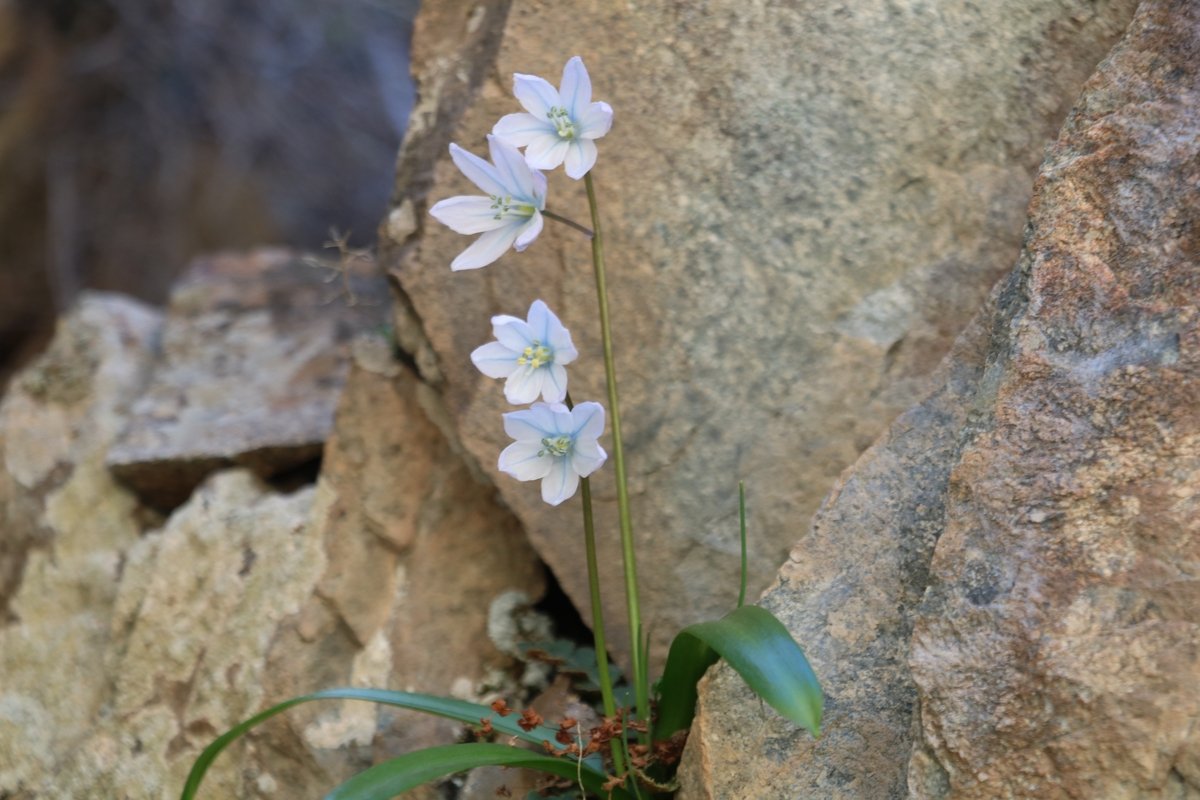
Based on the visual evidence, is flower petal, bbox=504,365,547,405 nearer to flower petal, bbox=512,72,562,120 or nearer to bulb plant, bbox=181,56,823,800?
bulb plant, bbox=181,56,823,800

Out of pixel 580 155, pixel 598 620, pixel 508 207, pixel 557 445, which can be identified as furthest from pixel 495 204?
pixel 598 620

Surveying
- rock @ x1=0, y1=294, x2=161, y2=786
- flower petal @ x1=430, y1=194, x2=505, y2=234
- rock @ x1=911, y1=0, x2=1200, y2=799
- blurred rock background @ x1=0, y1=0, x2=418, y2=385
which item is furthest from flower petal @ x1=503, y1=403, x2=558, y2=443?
blurred rock background @ x1=0, y1=0, x2=418, y2=385

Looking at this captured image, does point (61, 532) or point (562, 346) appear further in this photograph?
point (61, 532)

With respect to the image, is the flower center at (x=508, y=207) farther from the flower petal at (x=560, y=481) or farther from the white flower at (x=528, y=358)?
the flower petal at (x=560, y=481)

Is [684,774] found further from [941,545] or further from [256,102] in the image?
[256,102]

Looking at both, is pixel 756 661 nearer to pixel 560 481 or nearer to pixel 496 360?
pixel 560 481
